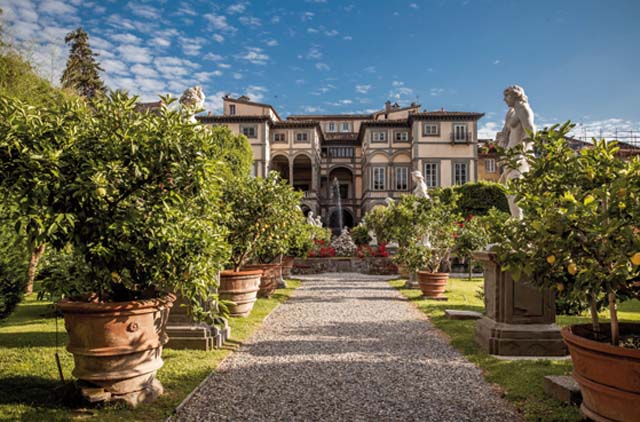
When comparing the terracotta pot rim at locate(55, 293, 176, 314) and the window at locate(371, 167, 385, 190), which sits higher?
the window at locate(371, 167, 385, 190)

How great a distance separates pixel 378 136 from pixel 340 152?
6.61 metres

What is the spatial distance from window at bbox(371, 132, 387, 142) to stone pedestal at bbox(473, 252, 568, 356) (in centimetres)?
3456

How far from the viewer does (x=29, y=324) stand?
6.84m

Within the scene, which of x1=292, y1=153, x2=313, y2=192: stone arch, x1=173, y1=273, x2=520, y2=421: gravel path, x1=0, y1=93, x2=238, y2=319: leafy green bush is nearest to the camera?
x1=0, y1=93, x2=238, y2=319: leafy green bush

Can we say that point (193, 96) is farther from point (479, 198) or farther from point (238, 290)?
point (479, 198)

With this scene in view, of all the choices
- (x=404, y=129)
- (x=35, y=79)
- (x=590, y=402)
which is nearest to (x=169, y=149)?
A: (x=590, y=402)

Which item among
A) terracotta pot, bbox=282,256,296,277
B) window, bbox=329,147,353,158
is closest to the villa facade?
window, bbox=329,147,353,158

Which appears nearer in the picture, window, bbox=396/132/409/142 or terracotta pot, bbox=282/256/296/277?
terracotta pot, bbox=282/256/296/277

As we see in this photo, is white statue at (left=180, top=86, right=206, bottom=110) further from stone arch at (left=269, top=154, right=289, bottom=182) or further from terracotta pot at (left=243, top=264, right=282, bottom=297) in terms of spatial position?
stone arch at (left=269, top=154, right=289, bottom=182)

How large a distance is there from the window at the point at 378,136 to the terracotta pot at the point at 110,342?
36793 millimetres

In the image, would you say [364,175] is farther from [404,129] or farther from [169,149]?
[169,149]

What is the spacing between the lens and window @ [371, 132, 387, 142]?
3909 cm

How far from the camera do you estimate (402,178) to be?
1533 inches

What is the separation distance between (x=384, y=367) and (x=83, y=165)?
351 centimetres
